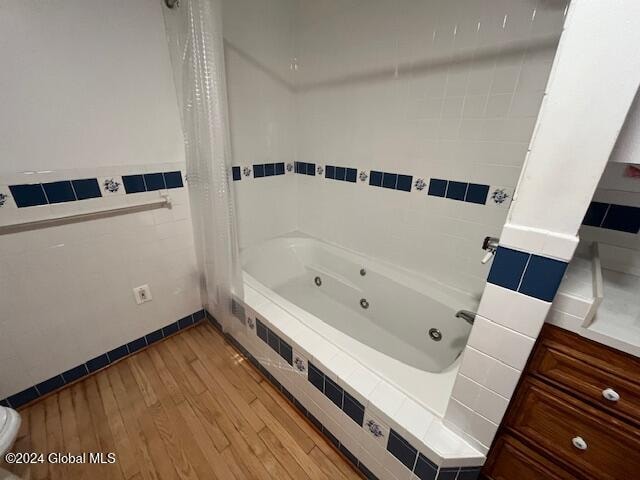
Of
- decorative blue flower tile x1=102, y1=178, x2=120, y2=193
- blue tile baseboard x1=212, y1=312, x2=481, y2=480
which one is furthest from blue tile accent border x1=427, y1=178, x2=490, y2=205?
decorative blue flower tile x1=102, y1=178, x2=120, y2=193

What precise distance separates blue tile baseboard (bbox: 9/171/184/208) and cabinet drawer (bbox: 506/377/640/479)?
1683 millimetres

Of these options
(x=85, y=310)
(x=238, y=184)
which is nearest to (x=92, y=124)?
(x=238, y=184)

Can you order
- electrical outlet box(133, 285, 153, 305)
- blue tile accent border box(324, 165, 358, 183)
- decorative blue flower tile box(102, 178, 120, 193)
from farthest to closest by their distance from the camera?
blue tile accent border box(324, 165, 358, 183)
electrical outlet box(133, 285, 153, 305)
decorative blue flower tile box(102, 178, 120, 193)

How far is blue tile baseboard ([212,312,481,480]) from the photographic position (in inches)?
30.7

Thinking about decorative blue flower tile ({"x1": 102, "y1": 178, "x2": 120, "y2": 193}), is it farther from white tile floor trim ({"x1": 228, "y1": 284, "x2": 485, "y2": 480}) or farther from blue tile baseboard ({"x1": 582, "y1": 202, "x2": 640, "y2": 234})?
blue tile baseboard ({"x1": 582, "y1": 202, "x2": 640, "y2": 234})

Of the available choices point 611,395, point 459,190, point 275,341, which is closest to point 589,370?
point 611,395

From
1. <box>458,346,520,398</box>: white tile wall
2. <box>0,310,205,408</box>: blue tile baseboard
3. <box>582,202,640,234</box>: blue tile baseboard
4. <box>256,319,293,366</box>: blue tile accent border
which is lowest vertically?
<box>0,310,205,408</box>: blue tile baseboard

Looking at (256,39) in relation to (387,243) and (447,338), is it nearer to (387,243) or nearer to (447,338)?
(387,243)

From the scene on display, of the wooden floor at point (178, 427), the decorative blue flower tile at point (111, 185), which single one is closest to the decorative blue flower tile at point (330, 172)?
the decorative blue flower tile at point (111, 185)

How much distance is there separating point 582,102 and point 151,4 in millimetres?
1590

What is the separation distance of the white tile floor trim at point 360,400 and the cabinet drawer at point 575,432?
17 cm

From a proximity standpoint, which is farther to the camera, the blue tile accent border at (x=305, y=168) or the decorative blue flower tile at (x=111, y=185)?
the blue tile accent border at (x=305, y=168)

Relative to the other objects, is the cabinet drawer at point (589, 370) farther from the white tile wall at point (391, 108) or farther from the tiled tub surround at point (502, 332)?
the white tile wall at point (391, 108)

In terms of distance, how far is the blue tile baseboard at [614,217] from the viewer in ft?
2.86
